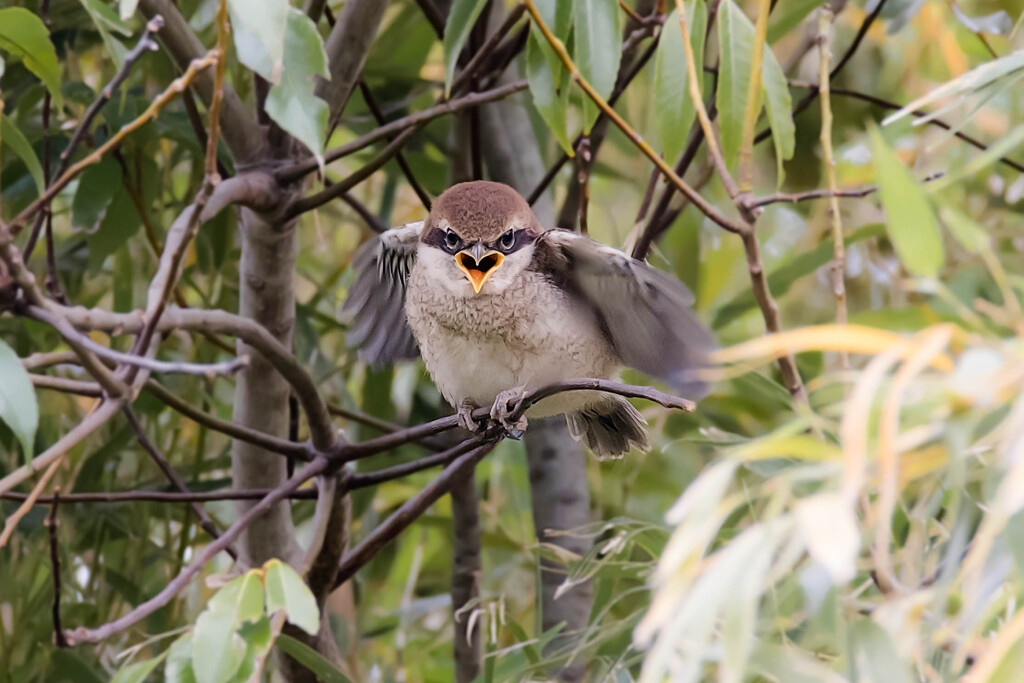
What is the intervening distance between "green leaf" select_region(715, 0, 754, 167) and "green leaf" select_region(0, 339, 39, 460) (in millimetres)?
824

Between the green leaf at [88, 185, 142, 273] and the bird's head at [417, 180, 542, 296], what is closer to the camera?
the bird's head at [417, 180, 542, 296]

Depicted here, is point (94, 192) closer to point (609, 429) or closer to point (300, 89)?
point (300, 89)

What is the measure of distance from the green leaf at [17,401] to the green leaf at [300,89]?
1.22ft

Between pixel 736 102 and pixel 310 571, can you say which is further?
pixel 310 571

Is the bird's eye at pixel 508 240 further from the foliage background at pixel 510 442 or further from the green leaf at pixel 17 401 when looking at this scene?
the green leaf at pixel 17 401

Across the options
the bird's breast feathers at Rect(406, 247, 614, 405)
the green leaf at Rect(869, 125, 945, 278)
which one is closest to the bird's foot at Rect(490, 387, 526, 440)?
the bird's breast feathers at Rect(406, 247, 614, 405)

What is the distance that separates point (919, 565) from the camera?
3.29ft

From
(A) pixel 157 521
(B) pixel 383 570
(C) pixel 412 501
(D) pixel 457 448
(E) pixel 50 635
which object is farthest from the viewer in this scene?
(B) pixel 383 570

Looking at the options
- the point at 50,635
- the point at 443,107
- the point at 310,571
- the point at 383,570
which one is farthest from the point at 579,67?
the point at 383,570

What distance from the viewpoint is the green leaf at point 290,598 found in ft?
3.65

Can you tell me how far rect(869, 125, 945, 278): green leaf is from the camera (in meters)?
0.67

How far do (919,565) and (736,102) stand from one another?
1.92ft

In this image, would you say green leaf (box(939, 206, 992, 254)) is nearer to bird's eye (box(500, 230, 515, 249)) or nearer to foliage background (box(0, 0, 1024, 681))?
foliage background (box(0, 0, 1024, 681))

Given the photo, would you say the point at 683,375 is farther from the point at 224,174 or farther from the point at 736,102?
the point at 224,174
